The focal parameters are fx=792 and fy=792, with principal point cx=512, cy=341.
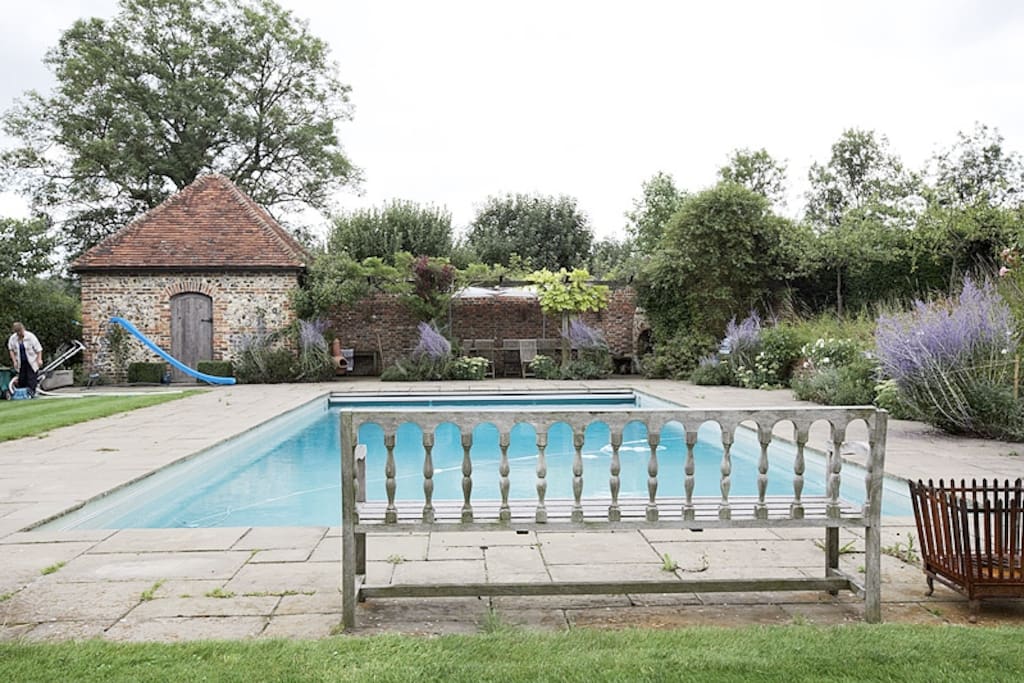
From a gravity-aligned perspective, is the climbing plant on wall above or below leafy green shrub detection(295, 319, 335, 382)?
above

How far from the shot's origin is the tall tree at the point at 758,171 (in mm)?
33188

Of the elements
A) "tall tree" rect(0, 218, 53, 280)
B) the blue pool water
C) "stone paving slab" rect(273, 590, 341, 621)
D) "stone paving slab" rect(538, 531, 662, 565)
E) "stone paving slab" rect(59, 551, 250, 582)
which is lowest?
the blue pool water

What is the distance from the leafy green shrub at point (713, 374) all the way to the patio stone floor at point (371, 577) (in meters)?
8.63

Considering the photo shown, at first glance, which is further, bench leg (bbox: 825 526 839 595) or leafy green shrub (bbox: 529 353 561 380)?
leafy green shrub (bbox: 529 353 561 380)

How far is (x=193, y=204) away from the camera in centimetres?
1702

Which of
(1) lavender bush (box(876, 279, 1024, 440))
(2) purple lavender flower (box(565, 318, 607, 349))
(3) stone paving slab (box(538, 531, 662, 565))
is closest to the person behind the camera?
(3) stone paving slab (box(538, 531, 662, 565))

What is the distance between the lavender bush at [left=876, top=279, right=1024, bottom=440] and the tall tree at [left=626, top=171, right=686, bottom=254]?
24945mm

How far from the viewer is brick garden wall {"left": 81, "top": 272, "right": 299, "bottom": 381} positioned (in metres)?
15.7

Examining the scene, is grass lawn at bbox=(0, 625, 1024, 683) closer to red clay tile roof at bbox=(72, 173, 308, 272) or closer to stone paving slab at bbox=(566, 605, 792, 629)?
stone paving slab at bbox=(566, 605, 792, 629)

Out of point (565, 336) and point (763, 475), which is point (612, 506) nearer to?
point (763, 475)

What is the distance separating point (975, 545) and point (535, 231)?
94.5 feet

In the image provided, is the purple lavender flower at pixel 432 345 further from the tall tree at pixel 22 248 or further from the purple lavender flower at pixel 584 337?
the tall tree at pixel 22 248

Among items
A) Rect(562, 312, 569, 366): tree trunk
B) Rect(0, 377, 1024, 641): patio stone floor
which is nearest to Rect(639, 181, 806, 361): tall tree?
Rect(562, 312, 569, 366): tree trunk

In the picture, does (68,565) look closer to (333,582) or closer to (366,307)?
(333,582)
